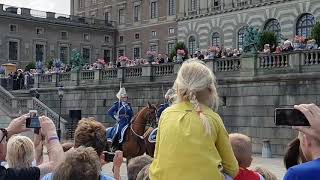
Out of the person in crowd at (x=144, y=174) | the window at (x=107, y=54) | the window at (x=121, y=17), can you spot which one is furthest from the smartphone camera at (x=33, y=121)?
the window at (x=107, y=54)

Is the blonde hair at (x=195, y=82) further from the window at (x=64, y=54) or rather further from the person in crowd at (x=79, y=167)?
the window at (x=64, y=54)

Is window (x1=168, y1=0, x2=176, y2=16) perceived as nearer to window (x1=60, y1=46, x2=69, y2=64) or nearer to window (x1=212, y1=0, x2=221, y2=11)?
window (x1=212, y1=0, x2=221, y2=11)

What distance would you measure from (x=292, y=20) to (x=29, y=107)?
2128 centimetres

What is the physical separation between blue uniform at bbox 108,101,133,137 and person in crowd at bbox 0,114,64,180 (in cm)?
1237

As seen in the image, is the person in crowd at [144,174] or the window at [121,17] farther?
the window at [121,17]

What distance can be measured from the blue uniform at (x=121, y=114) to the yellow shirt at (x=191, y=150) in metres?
13.2

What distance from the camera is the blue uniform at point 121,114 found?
Answer: 18359 millimetres

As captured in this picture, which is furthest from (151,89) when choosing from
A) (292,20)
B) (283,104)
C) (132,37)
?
Result: (132,37)

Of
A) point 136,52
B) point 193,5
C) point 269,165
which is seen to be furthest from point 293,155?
point 136,52

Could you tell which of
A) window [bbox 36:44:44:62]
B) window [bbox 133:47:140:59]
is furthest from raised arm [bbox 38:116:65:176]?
window [bbox 133:47:140:59]

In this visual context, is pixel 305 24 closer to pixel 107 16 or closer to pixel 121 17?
pixel 121 17

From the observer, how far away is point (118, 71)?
38594 millimetres

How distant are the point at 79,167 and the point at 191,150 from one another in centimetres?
88

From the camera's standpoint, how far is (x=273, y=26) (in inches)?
1973
